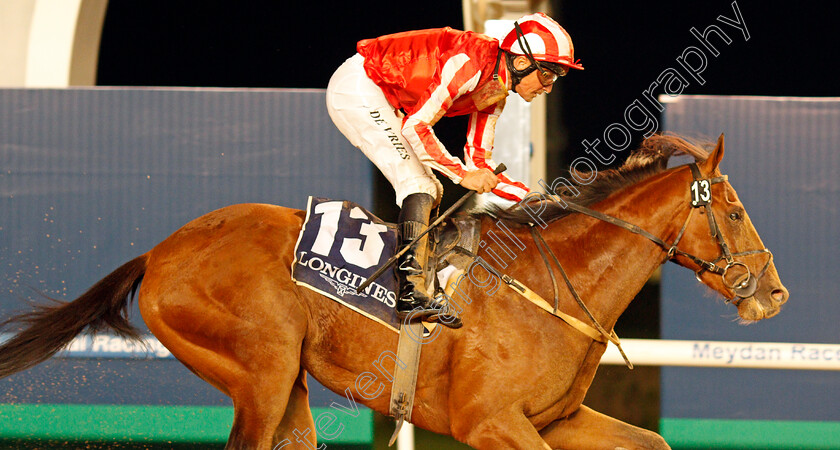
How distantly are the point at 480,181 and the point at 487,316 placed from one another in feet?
1.67

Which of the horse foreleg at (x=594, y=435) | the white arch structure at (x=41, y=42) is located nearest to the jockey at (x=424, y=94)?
the horse foreleg at (x=594, y=435)

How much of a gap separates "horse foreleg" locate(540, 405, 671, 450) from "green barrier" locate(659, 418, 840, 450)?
137 cm

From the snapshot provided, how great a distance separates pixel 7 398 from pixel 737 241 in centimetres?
380

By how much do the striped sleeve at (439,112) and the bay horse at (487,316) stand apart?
39 centimetres

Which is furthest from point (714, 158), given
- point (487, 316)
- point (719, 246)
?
point (487, 316)

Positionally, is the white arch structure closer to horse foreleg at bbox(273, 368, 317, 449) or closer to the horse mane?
horse foreleg at bbox(273, 368, 317, 449)

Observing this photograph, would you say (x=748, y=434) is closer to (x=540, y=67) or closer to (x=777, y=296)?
(x=777, y=296)

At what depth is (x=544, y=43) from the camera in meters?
2.89

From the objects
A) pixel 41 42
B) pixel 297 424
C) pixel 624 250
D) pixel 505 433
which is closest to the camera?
pixel 505 433

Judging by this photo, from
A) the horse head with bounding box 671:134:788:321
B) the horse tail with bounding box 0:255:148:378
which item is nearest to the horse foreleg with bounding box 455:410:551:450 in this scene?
the horse head with bounding box 671:134:788:321

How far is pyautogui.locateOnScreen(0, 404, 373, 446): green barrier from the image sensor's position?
418 cm

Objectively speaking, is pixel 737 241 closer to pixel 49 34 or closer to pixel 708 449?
pixel 708 449

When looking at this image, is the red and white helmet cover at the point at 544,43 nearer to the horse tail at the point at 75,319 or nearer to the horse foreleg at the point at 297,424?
the horse foreleg at the point at 297,424

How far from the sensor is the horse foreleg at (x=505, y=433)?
2.73m
